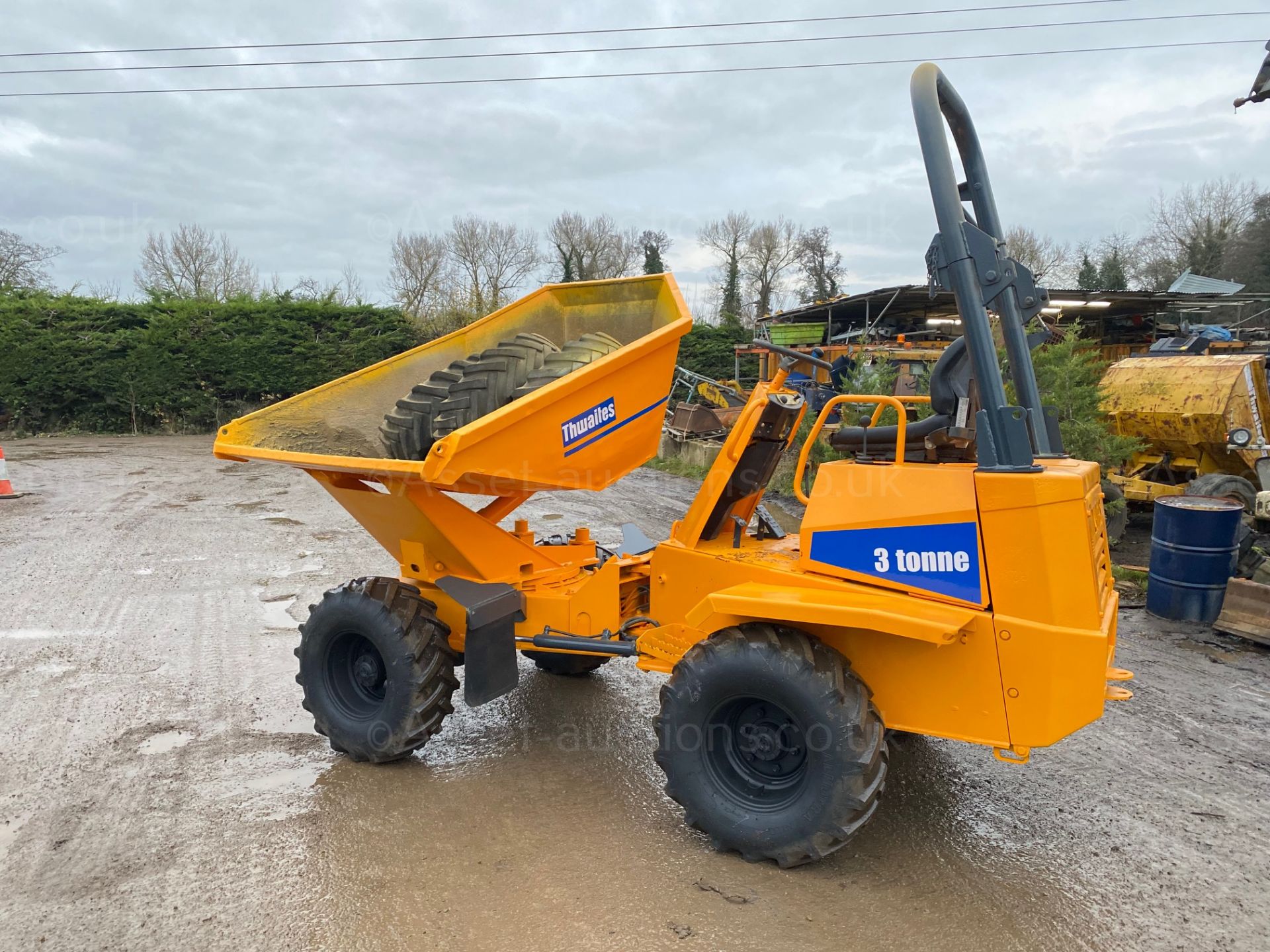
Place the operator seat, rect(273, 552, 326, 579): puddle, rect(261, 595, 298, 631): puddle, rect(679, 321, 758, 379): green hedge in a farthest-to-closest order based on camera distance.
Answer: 1. rect(679, 321, 758, 379): green hedge
2. rect(273, 552, 326, 579): puddle
3. rect(261, 595, 298, 631): puddle
4. the operator seat

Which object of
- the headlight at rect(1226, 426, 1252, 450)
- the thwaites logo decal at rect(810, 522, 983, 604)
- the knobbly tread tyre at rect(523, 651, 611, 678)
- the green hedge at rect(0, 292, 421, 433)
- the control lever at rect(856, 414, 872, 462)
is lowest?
the knobbly tread tyre at rect(523, 651, 611, 678)

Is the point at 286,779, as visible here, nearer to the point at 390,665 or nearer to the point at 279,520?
the point at 390,665

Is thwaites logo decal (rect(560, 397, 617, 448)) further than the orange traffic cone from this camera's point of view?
No

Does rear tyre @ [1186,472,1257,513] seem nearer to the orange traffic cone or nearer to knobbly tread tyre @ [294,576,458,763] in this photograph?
knobbly tread tyre @ [294,576,458,763]

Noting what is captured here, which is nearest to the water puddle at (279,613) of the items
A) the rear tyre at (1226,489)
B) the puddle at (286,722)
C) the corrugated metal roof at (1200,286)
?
the puddle at (286,722)

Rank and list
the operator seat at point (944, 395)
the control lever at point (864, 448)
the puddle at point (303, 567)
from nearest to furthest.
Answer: the operator seat at point (944, 395), the control lever at point (864, 448), the puddle at point (303, 567)

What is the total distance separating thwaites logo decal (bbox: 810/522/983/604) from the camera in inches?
109

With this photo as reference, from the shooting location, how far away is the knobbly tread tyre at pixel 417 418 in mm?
3791

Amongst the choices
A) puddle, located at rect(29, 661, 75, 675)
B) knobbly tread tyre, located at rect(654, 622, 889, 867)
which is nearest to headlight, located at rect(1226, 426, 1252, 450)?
knobbly tread tyre, located at rect(654, 622, 889, 867)

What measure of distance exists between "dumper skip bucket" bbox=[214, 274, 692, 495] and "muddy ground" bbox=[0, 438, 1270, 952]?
134 centimetres

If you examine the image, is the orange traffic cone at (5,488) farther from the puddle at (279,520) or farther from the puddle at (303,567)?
the puddle at (303,567)

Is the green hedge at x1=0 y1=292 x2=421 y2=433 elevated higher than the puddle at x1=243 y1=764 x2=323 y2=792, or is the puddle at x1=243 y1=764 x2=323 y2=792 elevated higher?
the green hedge at x1=0 y1=292 x2=421 y2=433

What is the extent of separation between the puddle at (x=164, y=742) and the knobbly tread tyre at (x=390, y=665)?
658mm

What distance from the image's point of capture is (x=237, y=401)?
19.9m
